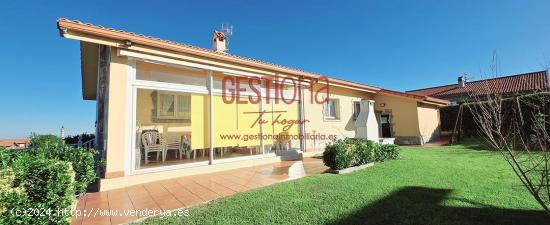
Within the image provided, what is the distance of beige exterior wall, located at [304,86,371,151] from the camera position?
533 inches

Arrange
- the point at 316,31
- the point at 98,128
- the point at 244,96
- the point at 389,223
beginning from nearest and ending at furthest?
the point at 389,223 → the point at 98,128 → the point at 244,96 → the point at 316,31

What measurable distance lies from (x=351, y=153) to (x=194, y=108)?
17.9 feet

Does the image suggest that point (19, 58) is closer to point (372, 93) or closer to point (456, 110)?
point (372, 93)

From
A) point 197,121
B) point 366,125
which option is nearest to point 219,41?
point 197,121

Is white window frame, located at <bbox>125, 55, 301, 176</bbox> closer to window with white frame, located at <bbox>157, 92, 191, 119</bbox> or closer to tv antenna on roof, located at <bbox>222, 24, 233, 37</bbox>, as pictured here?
window with white frame, located at <bbox>157, 92, 191, 119</bbox>

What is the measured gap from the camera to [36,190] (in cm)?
376

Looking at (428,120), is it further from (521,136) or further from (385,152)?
(521,136)

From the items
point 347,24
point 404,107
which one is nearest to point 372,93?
point 404,107

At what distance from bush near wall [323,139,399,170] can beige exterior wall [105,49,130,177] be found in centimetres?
595

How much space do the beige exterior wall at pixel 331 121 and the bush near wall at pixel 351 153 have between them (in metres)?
3.82

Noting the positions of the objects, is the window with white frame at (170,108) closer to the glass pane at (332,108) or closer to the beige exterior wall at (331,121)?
the beige exterior wall at (331,121)

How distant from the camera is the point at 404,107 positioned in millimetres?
19219

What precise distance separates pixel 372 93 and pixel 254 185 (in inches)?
588

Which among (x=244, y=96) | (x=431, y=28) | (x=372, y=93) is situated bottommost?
(x=244, y=96)
